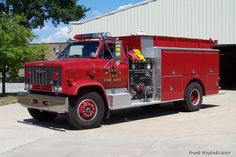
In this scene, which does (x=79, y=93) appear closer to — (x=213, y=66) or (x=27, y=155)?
(x=27, y=155)

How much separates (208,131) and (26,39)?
1257cm

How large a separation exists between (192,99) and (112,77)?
3.85 metres

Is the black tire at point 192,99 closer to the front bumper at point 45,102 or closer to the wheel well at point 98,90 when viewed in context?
the wheel well at point 98,90

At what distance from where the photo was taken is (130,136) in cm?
1023

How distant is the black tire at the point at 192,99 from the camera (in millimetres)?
14453

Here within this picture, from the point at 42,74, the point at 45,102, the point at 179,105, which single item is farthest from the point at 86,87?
the point at 179,105

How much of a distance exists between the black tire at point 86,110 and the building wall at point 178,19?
11348 millimetres

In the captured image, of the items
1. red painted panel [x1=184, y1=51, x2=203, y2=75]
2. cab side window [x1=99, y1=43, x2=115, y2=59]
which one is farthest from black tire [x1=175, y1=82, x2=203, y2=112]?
cab side window [x1=99, y1=43, x2=115, y2=59]

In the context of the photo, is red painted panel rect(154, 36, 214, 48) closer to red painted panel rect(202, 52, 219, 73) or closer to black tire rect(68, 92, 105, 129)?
red painted panel rect(202, 52, 219, 73)

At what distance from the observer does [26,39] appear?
69.2 feet

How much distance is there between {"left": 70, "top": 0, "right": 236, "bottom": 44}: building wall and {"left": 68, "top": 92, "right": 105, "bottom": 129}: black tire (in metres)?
11.3

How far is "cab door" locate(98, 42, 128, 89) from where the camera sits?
11859 mm

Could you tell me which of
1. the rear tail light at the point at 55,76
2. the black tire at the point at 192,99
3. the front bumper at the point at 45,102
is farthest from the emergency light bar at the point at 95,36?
the black tire at the point at 192,99

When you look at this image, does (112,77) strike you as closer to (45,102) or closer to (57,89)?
(57,89)
